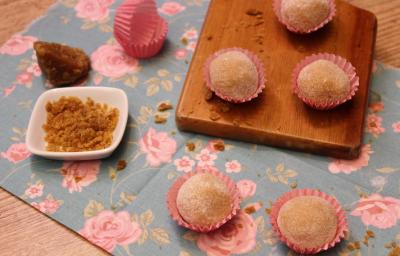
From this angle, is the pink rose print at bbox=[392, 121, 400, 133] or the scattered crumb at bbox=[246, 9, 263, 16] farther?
the scattered crumb at bbox=[246, 9, 263, 16]

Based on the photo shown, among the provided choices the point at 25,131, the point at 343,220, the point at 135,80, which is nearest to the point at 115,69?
the point at 135,80

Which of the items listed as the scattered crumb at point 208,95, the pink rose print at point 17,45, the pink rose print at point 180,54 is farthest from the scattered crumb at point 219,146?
the pink rose print at point 17,45

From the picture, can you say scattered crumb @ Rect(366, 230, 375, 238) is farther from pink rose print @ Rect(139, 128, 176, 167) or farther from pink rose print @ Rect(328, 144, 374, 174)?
pink rose print @ Rect(139, 128, 176, 167)

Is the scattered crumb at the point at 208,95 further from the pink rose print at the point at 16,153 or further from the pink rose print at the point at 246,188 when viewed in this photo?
the pink rose print at the point at 16,153

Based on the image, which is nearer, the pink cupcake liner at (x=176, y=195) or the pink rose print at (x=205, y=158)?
the pink cupcake liner at (x=176, y=195)

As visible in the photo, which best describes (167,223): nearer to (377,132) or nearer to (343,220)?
(343,220)

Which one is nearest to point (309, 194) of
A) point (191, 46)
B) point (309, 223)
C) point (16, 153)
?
point (309, 223)

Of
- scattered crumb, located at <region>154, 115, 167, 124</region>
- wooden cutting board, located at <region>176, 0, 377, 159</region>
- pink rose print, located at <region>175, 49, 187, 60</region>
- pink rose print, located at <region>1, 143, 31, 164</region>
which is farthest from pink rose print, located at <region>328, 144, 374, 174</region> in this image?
pink rose print, located at <region>1, 143, 31, 164</region>

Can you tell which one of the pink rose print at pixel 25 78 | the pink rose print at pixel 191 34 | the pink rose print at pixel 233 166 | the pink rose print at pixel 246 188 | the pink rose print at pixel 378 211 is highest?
the pink rose print at pixel 25 78
